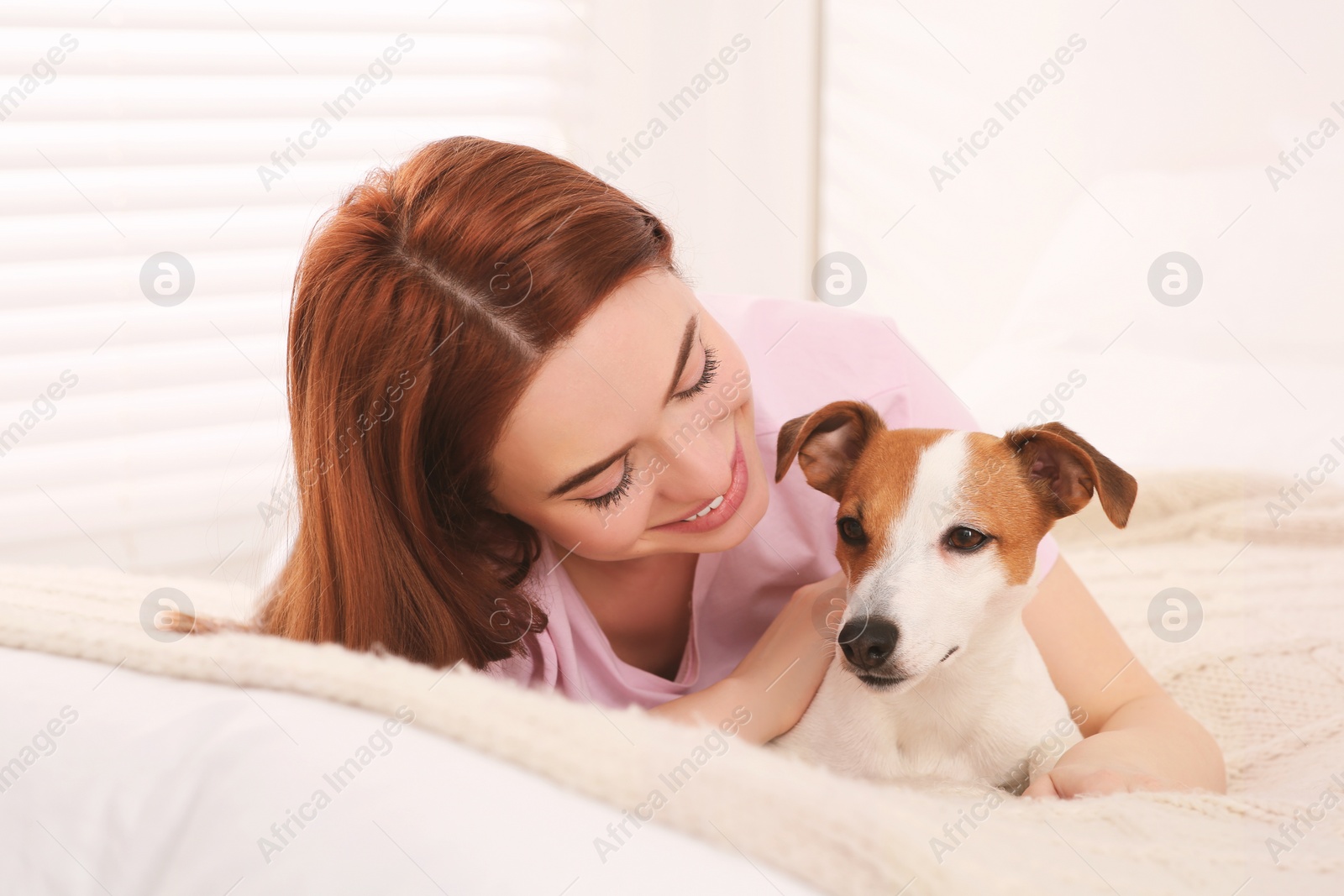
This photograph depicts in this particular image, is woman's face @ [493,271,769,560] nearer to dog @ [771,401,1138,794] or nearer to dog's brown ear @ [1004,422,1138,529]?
dog @ [771,401,1138,794]

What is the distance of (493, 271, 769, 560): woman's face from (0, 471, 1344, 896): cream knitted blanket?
1.10 feet

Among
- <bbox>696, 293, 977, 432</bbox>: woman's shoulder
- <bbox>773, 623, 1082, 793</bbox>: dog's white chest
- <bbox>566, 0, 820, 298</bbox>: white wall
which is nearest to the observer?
<bbox>773, 623, 1082, 793</bbox>: dog's white chest

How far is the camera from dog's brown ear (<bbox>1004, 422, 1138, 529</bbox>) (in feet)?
4.15

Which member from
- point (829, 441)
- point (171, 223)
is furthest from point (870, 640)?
point (171, 223)

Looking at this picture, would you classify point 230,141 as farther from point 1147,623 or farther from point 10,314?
point 1147,623

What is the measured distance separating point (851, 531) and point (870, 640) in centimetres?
19

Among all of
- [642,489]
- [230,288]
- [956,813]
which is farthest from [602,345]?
[230,288]

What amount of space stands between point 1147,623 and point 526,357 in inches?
51.3

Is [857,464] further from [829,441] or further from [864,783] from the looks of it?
[864,783]

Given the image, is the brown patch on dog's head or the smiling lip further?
the smiling lip

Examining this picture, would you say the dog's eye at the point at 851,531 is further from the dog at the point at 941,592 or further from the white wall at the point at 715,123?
the white wall at the point at 715,123

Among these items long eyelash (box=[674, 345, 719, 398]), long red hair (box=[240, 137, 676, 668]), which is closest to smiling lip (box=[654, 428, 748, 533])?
long eyelash (box=[674, 345, 719, 398])

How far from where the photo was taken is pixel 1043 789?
1.21 meters

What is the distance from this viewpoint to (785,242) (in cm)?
364
